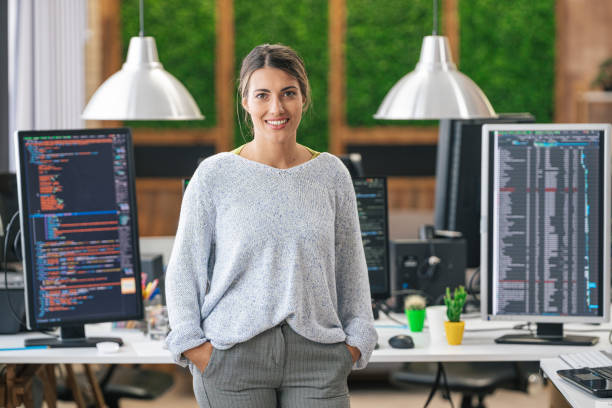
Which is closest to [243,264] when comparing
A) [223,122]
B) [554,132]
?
[554,132]

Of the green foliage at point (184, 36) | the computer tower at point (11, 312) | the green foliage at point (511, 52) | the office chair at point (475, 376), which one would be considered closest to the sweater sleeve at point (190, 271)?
the computer tower at point (11, 312)

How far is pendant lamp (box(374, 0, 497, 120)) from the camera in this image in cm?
264

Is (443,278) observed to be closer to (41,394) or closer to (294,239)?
(294,239)

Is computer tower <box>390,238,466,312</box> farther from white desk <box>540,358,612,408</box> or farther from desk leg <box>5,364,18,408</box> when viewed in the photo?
desk leg <box>5,364,18,408</box>

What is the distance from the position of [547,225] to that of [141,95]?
1.38m

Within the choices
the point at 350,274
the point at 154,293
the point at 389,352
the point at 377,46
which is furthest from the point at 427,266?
the point at 377,46

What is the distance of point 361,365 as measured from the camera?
191 cm

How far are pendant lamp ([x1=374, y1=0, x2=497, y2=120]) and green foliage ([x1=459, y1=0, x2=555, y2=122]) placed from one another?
3.37m

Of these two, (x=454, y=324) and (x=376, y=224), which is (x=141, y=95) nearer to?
(x=376, y=224)

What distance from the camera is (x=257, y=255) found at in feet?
5.80

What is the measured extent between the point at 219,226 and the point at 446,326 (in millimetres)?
960

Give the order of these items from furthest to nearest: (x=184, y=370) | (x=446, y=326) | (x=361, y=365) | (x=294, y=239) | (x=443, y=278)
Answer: (x=184, y=370) < (x=443, y=278) < (x=446, y=326) < (x=361, y=365) < (x=294, y=239)

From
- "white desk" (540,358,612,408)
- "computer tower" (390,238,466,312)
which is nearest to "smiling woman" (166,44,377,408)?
"white desk" (540,358,612,408)

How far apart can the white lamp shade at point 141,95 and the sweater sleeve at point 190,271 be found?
1009mm
